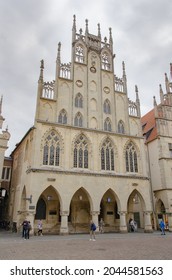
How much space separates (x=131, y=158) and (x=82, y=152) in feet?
23.1

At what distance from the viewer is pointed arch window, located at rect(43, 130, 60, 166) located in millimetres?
24714

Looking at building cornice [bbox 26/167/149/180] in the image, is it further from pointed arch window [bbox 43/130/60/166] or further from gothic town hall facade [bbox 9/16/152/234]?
pointed arch window [bbox 43/130/60/166]

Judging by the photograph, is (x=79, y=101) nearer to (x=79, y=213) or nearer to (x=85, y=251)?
(x=79, y=213)

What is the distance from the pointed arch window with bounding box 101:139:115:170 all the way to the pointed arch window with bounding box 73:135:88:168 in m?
2.31

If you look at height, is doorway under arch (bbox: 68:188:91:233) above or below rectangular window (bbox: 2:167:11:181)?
below

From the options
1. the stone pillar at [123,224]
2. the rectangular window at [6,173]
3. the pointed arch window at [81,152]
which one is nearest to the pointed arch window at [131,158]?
the stone pillar at [123,224]

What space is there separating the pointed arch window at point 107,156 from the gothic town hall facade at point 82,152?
0.11 metres

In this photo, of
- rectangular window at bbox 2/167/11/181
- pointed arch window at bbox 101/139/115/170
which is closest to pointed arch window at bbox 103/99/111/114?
pointed arch window at bbox 101/139/115/170

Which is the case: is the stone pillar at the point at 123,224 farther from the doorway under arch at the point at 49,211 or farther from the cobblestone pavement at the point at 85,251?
the cobblestone pavement at the point at 85,251

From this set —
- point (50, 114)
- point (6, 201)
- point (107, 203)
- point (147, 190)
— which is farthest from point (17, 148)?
point (147, 190)

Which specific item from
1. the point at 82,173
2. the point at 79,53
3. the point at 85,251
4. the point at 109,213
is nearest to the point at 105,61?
the point at 79,53

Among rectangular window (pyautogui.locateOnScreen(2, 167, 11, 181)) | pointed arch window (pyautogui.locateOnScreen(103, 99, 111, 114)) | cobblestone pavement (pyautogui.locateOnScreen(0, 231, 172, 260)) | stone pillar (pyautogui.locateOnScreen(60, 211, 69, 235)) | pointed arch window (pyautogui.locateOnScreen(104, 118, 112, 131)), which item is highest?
pointed arch window (pyautogui.locateOnScreen(103, 99, 111, 114))

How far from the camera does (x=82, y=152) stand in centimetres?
2675

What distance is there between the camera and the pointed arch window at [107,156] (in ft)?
90.2
